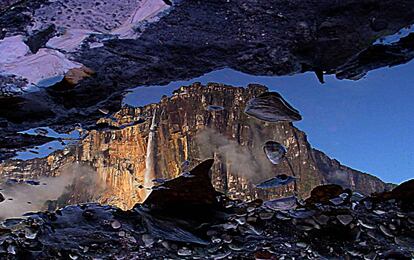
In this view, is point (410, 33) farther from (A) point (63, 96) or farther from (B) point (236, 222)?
(B) point (236, 222)

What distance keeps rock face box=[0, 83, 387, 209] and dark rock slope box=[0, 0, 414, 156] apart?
3.56ft

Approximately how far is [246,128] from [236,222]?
1.69 metres

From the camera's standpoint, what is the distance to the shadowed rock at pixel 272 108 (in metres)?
4.16

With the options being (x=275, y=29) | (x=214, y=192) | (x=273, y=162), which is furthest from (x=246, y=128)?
(x=275, y=29)

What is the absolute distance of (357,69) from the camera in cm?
316

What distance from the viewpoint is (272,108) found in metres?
4.18

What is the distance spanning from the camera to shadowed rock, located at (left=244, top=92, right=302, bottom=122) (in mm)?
4160

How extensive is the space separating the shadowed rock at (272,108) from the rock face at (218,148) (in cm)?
12

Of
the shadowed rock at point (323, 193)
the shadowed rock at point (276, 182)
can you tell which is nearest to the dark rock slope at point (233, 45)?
the shadowed rock at point (323, 193)

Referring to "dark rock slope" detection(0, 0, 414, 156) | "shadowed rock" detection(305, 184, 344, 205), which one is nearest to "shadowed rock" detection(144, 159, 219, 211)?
"shadowed rock" detection(305, 184, 344, 205)

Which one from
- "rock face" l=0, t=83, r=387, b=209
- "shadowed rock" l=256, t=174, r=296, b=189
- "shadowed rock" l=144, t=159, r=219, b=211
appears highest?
"rock face" l=0, t=83, r=387, b=209

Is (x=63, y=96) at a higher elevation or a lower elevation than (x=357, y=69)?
lower

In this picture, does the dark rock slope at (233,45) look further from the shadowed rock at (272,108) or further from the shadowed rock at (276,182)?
the shadowed rock at (276,182)

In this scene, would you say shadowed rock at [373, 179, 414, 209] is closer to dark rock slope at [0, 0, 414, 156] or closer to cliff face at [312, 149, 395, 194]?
cliff face at [312, 149, 395, 194]
